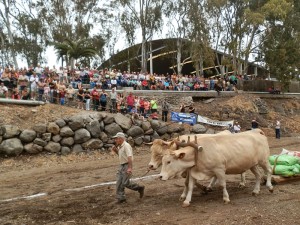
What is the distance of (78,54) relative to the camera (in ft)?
103

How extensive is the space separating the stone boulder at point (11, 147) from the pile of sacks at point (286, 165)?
35.2ft

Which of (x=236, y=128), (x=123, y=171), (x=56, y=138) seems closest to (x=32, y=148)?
(x=56, y=138)

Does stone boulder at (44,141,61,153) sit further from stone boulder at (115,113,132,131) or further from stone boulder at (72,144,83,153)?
stone boulder at (115,113,132,131)

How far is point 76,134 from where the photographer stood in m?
18.5

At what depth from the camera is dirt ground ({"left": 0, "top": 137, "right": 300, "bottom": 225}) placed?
27.5 ft

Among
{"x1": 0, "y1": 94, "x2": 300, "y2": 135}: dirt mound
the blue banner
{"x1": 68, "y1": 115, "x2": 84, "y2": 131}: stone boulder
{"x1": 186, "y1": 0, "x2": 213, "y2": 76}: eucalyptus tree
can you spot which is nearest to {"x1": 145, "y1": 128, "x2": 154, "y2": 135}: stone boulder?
the blue banner

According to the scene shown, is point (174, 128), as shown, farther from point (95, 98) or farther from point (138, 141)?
point (95, 98)

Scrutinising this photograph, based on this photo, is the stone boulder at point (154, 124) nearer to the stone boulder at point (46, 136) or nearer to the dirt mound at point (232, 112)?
the dirt mound at point (232, 112)

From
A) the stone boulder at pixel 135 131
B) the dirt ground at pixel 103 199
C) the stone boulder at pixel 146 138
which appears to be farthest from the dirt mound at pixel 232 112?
the stone boulder at pixel 146 138

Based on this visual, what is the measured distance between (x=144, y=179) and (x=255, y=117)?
19.7 meters

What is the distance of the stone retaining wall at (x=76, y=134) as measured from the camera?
55.2 feet

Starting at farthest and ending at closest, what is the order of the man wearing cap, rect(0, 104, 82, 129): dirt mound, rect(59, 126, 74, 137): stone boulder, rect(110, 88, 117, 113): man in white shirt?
rect(110, 88, 117, 113): man in white shirt < rect(59, 126, 74, 137): stone boulder < rect(0, 104, 82, 129): dirt mound < the man wearing cap

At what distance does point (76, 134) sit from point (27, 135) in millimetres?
2371

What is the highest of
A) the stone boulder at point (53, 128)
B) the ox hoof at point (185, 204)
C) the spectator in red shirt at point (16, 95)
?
the spectator in red shirt at point (16, 95)
